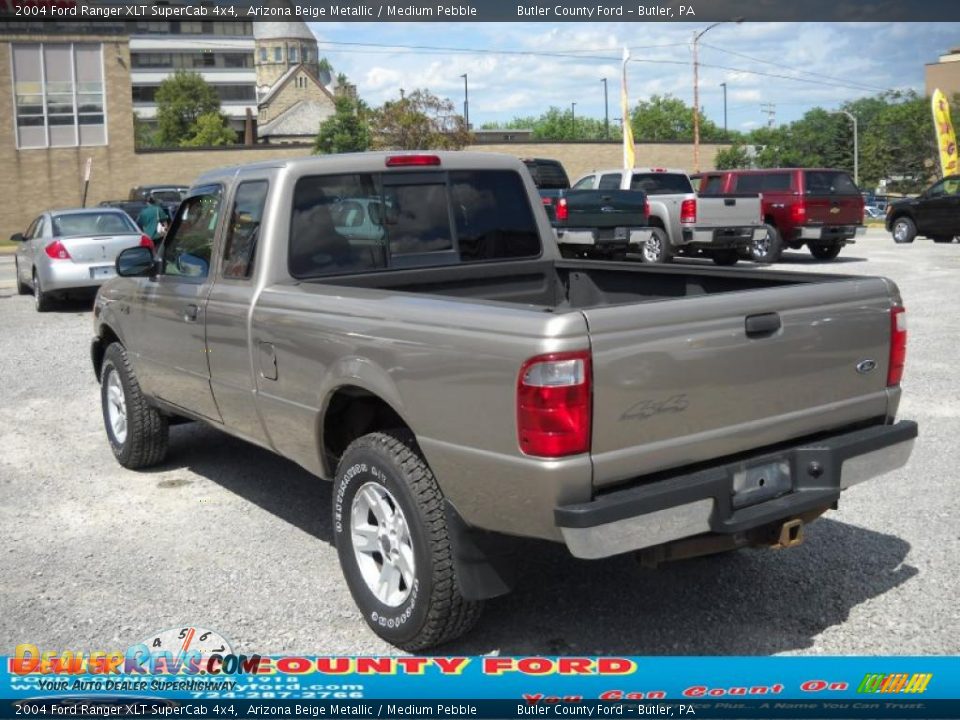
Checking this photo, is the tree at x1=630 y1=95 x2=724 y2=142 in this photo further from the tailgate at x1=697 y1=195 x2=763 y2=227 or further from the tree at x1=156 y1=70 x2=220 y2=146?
the tailgate at x1=697 y1=195 x2=763 y2=227

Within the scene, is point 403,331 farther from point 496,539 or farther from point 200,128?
point 200,128

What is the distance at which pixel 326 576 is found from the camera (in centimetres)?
508

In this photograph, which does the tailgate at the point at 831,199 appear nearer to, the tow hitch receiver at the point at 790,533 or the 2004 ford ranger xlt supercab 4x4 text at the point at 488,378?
the 2004 ford ranger xlt supercab 4x4 text at the point at 488,378

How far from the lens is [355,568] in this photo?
4438 millimetres

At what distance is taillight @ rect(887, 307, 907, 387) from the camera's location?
175 inches

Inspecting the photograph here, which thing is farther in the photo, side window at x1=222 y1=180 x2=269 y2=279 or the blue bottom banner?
side window at x1=222 y1=180 x2=269 y2=279

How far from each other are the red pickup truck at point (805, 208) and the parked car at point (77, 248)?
11851 millimetres

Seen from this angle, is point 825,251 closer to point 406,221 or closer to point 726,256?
point 726,256

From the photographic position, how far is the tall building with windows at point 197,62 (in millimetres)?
104938

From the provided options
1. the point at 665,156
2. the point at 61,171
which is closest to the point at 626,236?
the point at 61,171

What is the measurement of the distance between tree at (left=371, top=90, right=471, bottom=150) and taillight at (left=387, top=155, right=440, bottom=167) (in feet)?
167

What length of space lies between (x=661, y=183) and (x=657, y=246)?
235cm

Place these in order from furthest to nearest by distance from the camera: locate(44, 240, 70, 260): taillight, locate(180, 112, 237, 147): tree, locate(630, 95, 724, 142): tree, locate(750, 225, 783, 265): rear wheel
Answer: locate(630, 95, 724, 142): tree < locate(180, 112, 237, 147): tree < locate(750, 225, 783, 265): rear wheel < locate(44, 240, 70, 260): taillight

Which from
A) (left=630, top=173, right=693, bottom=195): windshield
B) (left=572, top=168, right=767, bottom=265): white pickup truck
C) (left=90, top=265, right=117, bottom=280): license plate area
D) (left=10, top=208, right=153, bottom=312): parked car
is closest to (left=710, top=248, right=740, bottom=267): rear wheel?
(left=572, top=168, right=767, bottom=265): white pickup truck
